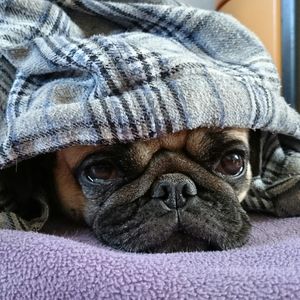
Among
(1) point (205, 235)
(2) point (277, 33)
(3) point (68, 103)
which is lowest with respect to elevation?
(2) point (277, 33)

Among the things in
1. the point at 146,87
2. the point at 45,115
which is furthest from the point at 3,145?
the point at 146,87

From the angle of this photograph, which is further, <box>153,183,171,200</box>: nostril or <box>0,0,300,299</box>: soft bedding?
<box>153,183,171,200</box>: nostril

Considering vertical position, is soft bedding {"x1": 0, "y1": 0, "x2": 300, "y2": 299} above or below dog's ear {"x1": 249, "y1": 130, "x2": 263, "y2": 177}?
above

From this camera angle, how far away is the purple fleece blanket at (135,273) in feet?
→ 1.48

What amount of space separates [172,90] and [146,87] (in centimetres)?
3

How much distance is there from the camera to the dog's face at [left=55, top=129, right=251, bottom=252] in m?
0.67

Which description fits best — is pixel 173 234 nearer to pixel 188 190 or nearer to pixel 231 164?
pixel 188 190

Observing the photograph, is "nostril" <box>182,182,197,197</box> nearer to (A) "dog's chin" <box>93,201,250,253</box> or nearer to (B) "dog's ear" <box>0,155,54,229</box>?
(A) "dog's chin" <box>93,201,250,253</box>

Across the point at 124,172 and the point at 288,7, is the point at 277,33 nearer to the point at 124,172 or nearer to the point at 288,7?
the point at 288,7

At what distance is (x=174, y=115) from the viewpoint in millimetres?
667

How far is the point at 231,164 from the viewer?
806 mm

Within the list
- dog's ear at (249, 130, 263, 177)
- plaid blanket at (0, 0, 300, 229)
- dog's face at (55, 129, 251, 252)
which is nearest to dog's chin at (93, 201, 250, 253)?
dog's face at (55, 129, 251, 252)

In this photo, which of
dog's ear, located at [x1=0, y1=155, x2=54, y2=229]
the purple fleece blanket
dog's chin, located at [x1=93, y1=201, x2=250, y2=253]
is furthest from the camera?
dog's ear, located at [x1=0, y1=155, x2=54, y2=229]

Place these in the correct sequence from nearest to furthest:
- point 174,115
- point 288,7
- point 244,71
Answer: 1. point 174,115
2. point 244,71
3. point 288,7
